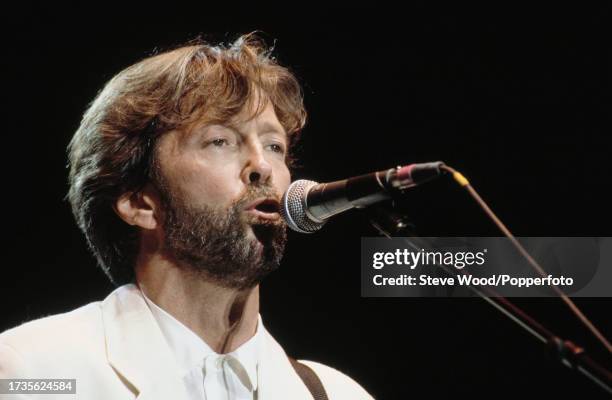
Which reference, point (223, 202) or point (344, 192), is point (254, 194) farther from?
point (344, 192)

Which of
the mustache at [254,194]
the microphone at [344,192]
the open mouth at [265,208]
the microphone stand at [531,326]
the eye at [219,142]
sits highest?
the eye at [219,142]

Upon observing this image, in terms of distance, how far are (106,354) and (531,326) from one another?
4.69ft

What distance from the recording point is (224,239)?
2426 millimetres

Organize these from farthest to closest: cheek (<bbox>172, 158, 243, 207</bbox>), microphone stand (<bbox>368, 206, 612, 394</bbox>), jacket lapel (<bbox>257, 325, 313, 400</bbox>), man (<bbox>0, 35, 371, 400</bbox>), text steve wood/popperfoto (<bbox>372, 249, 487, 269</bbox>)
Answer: text steve wood/popperfoto (<bbox>372, 249, 487, 269</bbox>) → jacket lapel (<bbox>257, 325, 313, 400</bbox>) → cheek (<bbox>172, 158, 243, 207</bbox>) → man (<bbox>0, 35, 371, 400</bbox>) → microphone stand (<bbox>368, 206, 612, 394</bbox>)

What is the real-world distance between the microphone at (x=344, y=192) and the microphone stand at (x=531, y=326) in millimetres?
54

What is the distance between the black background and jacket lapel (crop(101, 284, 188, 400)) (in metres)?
0.91

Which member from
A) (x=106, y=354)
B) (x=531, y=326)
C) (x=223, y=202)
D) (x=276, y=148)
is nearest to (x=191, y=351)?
(x=106, y=354)

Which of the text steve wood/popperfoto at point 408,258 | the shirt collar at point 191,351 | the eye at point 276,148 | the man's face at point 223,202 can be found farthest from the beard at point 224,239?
the text steve wood/popperfoto at point 408,258

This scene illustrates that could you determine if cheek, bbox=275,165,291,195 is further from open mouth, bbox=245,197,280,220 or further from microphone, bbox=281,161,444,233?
microphone, bbox=281,161,444,233

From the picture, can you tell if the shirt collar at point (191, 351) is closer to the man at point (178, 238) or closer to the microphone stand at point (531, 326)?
the man at point (178, 238)

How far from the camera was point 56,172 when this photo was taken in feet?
10.8

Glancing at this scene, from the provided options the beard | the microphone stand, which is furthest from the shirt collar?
the microphone stand

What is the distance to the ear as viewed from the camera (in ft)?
8.57

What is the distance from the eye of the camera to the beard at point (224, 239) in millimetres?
2414
